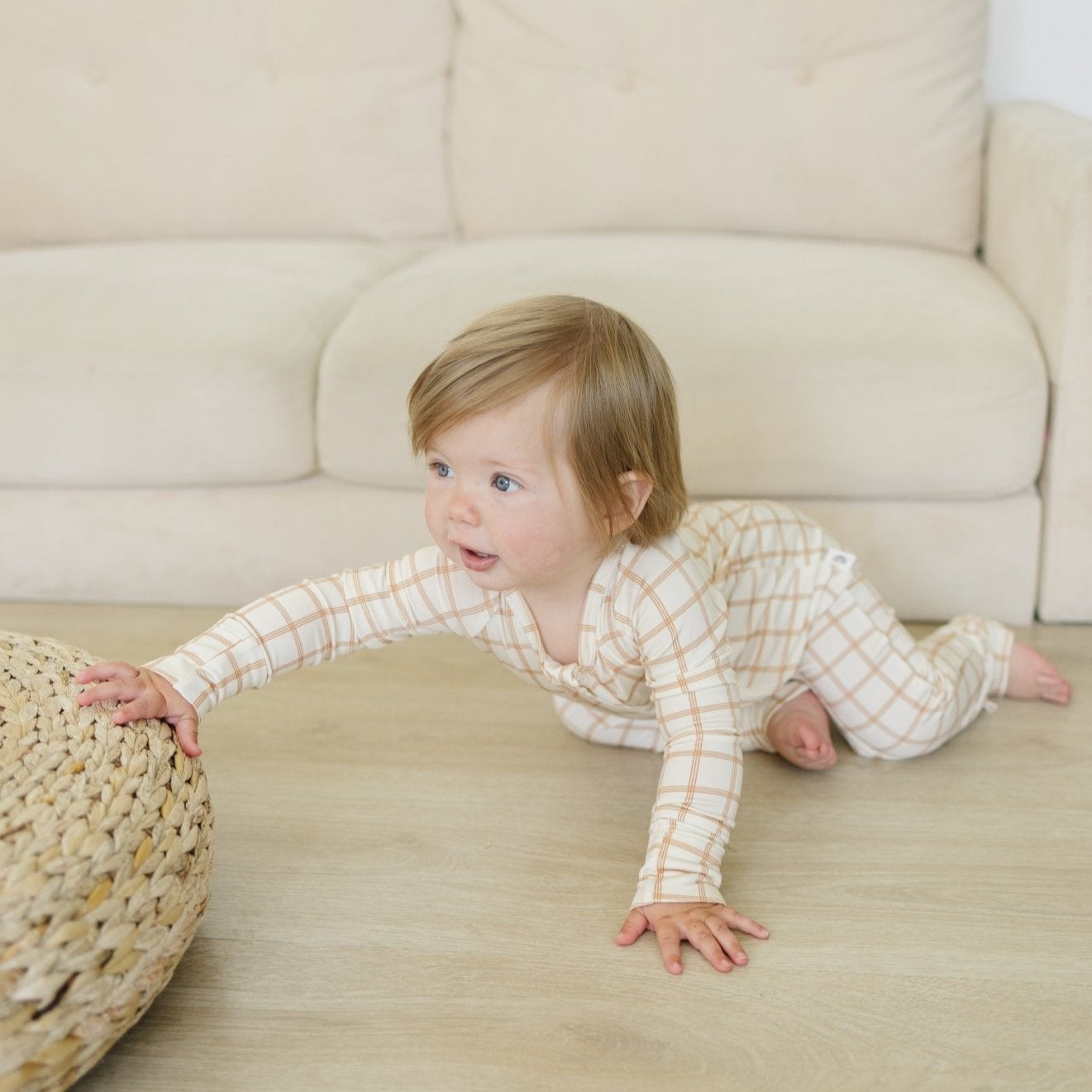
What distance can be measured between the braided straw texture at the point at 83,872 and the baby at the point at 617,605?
0.16 feet

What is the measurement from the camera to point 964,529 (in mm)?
1618

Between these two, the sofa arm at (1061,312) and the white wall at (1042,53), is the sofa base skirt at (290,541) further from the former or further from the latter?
the white wall at (1042,53)

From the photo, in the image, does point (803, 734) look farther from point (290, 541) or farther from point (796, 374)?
point (290, 541)

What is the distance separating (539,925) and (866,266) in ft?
3.40

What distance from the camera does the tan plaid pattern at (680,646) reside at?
1133 mm

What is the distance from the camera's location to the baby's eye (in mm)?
1071

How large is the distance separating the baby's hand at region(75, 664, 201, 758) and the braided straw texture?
0.01 meters

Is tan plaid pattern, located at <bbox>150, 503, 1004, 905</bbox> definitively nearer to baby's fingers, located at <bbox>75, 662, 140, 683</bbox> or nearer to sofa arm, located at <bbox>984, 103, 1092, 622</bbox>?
baby's fingers, located at <bbox>75, 662, 140, 683</bbox>

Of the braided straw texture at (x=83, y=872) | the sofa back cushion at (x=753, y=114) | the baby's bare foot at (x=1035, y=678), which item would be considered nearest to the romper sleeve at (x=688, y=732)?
the braided straw texture at (x=83, y=872)

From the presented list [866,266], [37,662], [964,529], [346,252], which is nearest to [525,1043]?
[37,662]

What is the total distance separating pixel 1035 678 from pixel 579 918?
66cm

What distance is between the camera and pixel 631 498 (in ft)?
3.68

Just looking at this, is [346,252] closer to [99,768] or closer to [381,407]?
[381,407]

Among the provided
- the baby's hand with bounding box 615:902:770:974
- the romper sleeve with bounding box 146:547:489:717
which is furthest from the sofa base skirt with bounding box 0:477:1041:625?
the baby's hand with bounding box 615:902:770:974
